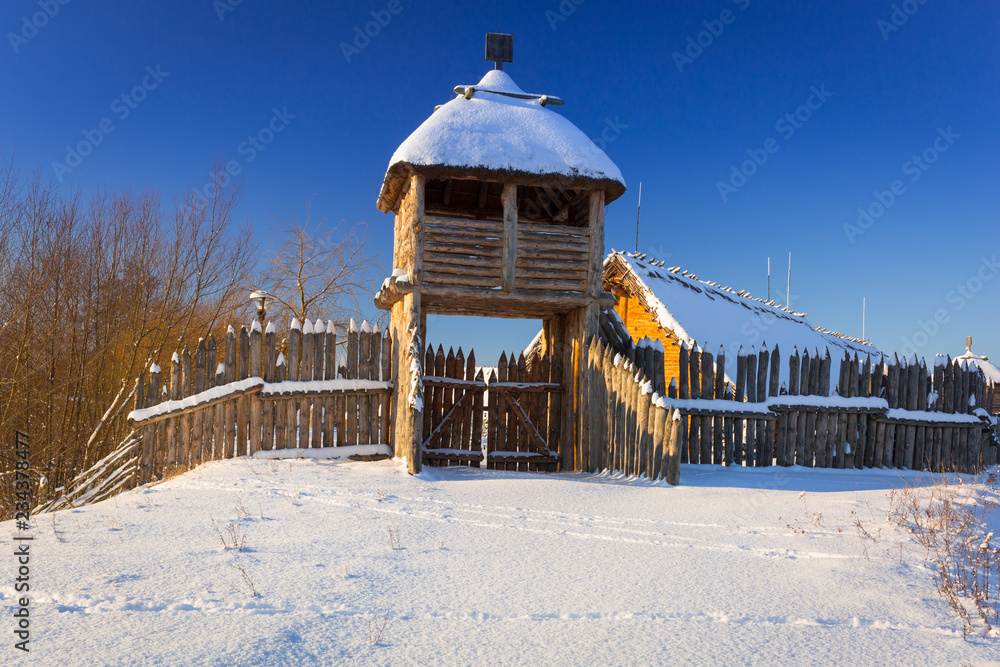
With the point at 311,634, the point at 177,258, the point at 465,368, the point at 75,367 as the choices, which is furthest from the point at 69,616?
the point at 177,258

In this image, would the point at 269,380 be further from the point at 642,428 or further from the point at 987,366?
the point at 987,366

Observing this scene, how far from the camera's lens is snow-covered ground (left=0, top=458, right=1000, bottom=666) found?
3.54 m

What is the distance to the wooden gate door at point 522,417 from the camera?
448 inches

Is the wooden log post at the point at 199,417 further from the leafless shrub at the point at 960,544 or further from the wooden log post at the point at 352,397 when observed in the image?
the leafless shrub at the point at 960,544

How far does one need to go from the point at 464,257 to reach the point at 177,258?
10.0m

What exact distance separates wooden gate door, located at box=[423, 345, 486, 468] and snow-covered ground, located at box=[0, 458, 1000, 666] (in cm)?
381

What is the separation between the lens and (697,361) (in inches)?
426

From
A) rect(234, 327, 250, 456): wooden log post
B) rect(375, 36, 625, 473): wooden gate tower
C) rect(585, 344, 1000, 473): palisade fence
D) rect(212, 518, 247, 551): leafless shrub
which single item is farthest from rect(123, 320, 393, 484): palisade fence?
rect(212, 518, 247, 551): leafless shrub

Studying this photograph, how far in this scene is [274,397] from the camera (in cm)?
985

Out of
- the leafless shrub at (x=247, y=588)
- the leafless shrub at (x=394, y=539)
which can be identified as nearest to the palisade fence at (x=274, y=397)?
the leafless shrub at (x=394, y=539)

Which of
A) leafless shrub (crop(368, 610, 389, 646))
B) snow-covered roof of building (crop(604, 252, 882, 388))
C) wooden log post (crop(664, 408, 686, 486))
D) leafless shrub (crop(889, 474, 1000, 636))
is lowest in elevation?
leafless shrub (crop(368, 610, 389, 646))

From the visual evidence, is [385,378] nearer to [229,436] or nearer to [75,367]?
[229,436]

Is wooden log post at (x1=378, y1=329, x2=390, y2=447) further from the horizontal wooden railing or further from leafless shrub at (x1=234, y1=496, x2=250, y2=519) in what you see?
leafless shrub at (x1=234, y1=496, x2=250, y2=519)

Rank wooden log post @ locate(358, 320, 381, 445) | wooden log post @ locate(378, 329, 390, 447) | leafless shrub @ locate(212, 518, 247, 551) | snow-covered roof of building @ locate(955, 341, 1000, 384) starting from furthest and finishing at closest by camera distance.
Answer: snow-covered roof of building @ locate(955, 341, 1000, 384) < wooden log post @ locate(378, 329, 390, 447) < wooden log post @ locate(358, 320, 381, 445) < leafless shrub @ locate(212, 518, 247, 551)
